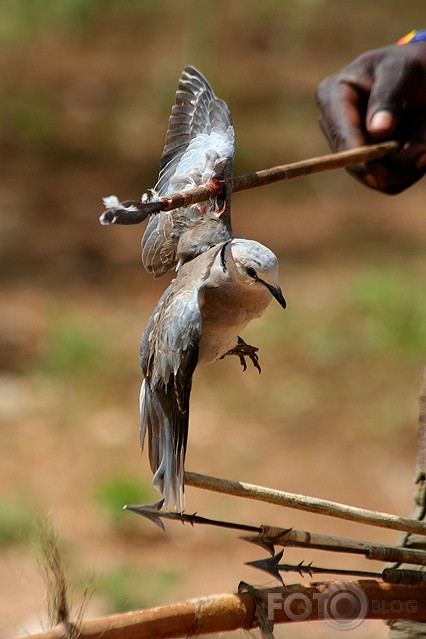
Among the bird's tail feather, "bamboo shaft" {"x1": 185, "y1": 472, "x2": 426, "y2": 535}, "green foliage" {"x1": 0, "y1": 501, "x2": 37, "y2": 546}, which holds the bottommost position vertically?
"bamboo shaft" {"x1": 185, "y1": 472, "x2": 426, "y2": 535}

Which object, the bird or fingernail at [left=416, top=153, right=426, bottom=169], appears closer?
the bird

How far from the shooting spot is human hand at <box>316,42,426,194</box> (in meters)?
2.72

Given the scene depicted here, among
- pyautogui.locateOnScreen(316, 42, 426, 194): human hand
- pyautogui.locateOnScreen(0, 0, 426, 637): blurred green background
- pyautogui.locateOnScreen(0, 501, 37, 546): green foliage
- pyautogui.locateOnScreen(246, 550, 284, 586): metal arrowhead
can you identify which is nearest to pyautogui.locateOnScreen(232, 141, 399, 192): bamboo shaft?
pyautogui.locateOnScreen(316, 42, 426, 194): human hand

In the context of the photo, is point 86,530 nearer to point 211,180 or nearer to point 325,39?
point 211,180

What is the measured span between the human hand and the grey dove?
0.84 m

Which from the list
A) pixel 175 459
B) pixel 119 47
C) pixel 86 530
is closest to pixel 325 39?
pixel 119 47

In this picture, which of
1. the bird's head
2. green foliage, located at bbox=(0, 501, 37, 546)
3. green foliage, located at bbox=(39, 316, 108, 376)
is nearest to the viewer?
the bird's head

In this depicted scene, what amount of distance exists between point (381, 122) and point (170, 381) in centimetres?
129

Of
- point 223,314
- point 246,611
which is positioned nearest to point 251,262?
point 223,314

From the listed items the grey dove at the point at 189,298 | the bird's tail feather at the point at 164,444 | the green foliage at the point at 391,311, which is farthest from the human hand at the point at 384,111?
the green foliage at the point at 391,311

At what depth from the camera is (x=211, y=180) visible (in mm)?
1783

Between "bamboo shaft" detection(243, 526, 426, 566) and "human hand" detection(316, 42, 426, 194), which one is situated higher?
"human hand" detection(316, 42, 426, 194)

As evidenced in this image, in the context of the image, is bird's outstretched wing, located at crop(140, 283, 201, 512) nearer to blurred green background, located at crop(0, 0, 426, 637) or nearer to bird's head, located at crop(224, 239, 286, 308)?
bird's head, located at crop(224, 239, 286, 308)

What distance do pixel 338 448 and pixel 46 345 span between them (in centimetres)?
159
